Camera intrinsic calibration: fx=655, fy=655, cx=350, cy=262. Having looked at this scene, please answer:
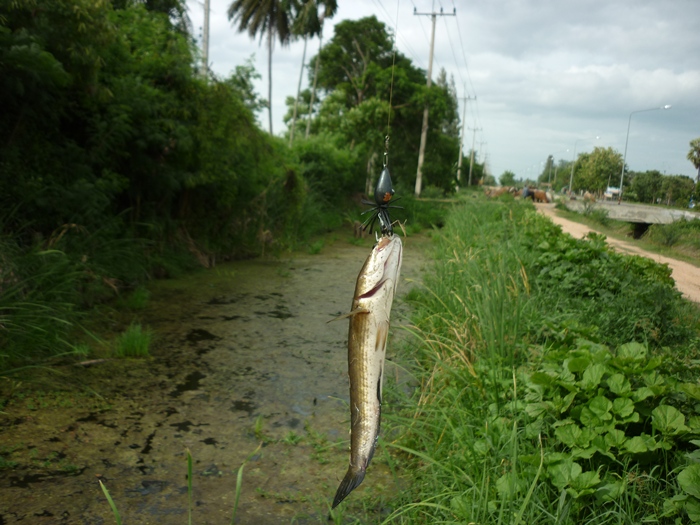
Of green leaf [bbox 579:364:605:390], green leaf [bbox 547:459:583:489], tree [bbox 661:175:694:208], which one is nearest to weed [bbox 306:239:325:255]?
green leaf [bbox 579:364:605:390]

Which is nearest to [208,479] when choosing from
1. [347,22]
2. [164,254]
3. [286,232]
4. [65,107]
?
[65,107]

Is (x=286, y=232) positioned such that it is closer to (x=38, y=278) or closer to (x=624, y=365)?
(x=38, y=278)

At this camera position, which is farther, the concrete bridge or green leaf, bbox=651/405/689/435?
the concrete bridge

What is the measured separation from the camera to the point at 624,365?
122 inches

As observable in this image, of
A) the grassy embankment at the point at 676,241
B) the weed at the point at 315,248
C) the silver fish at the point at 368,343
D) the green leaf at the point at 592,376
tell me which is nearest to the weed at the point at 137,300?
the green leaf at the point at 592,376

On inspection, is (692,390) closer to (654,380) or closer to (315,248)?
(654,380)

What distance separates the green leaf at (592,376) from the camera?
9.85 ft

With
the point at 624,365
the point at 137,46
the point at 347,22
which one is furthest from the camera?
the point at 347,22

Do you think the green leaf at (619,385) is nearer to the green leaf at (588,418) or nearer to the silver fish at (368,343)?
the green leaf at (588,418)

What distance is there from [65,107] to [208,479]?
16.8 feet

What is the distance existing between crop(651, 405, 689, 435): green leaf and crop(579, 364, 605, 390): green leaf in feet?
0.94

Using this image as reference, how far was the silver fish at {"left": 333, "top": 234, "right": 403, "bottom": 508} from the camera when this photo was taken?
53.9 inches

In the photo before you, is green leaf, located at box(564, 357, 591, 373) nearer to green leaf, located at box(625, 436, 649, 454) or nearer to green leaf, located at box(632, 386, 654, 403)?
green leaf, located at box(632, 386, 654, 403)

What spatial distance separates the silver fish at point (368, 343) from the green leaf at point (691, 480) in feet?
4.73
